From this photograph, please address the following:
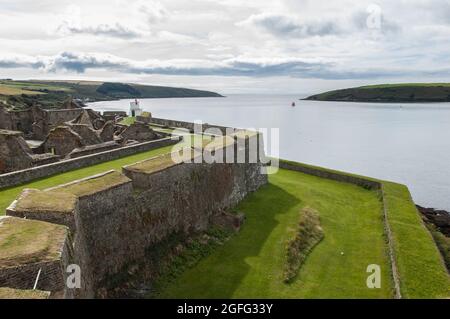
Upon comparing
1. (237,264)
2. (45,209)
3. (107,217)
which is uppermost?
(45,209)

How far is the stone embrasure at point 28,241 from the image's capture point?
8.17 meters

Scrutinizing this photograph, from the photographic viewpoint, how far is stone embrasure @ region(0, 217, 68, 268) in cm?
817

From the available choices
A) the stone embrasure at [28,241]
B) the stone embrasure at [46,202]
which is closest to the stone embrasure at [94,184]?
the stone embrasure at [46,202]

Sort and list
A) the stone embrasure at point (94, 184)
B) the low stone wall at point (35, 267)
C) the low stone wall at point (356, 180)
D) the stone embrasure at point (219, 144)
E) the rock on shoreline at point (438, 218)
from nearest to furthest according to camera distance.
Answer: the low stone wall at point (35, 267) → the stone embrasure at point (94, 184) → the low stone wall at point (356, 180) → the stone embrasure at point (219, 144) → the rock on shoreline at point (438, 218)

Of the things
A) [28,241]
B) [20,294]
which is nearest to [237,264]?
→ [28,241]

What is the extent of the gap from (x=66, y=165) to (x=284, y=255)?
42.9ft

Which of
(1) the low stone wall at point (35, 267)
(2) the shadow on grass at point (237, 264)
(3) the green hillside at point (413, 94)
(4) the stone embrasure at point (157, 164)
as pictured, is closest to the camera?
(1) the low stone wall at point (35, 267)

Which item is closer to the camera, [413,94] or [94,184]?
[94,184]

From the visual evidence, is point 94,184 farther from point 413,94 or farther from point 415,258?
point 413,94

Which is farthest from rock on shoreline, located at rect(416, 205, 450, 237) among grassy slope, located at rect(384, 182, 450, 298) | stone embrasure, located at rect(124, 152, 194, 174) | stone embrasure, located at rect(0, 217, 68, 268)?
stone embrasure, located at rect(0, 217, 68, 268)

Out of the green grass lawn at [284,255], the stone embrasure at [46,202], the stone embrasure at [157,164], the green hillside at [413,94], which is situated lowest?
the green grass lawn at [284,255]

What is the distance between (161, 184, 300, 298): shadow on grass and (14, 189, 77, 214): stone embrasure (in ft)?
19.2

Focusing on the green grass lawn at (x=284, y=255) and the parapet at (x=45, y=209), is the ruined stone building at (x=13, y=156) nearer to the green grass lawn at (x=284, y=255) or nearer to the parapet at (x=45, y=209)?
the parapet at (x=45, y=209)

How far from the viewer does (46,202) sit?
11.7 metres
